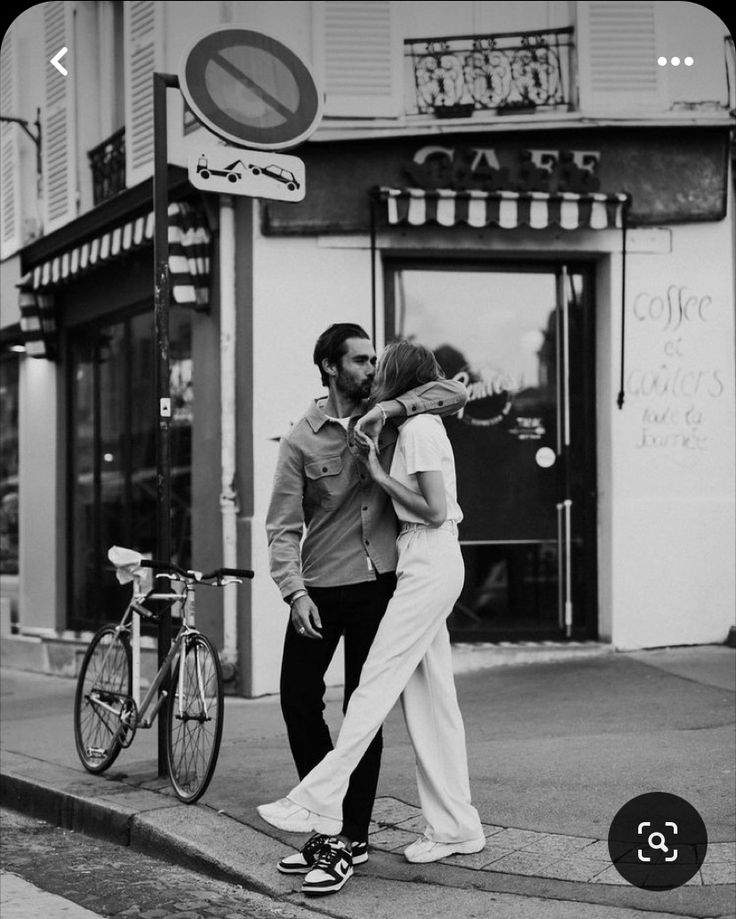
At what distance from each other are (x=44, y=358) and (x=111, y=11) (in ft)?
10.9

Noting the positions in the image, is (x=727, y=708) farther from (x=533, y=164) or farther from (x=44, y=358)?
(x=44, y=358)

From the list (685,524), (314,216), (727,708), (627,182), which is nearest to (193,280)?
(314,216)

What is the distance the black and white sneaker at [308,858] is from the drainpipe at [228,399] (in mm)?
4385


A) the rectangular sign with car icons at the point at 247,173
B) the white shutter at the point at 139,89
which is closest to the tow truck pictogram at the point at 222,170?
the rectangular sign with car icons at the point at 247,173

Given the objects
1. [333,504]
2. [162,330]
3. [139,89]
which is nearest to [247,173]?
[162,330]

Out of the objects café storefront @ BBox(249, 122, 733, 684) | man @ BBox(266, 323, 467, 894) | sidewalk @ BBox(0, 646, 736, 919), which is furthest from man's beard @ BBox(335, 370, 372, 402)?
café storefront @ BBox(249, 122, 733, 684)

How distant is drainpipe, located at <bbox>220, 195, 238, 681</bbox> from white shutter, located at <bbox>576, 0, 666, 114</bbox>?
2.78m

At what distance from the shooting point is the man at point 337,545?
4660 millimetres

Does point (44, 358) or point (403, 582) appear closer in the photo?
point (403, 582)

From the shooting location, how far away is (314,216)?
351 inches

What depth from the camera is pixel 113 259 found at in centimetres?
1031

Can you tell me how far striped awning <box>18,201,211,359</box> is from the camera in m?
A: 9.13

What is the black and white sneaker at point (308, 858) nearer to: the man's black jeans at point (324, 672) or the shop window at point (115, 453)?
the man's black jeans at point (324, 672)

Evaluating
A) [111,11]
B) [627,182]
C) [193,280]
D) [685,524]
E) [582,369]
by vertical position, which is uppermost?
[111,11]
